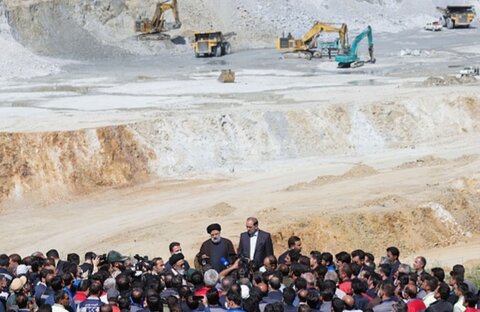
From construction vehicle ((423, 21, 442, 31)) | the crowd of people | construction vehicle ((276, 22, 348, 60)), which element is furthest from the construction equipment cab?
the crowd of people

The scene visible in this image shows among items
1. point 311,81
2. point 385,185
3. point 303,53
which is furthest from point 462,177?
point 303,53

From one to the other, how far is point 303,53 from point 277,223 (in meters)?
36.4

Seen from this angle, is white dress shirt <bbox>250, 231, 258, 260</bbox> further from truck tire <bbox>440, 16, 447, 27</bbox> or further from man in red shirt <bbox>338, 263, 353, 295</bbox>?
truck tire <bbox>440, 16, 447, 27</bbox>

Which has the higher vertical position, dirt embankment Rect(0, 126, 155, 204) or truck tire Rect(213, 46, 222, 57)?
truck tire Rect(213, 46, 222, 57)

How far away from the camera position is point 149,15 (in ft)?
217

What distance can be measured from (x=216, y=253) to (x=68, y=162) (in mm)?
16586

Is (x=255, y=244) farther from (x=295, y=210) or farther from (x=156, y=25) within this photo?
(x=156, y=25)

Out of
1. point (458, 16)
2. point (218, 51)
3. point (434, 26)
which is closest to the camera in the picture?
point (218, 51)

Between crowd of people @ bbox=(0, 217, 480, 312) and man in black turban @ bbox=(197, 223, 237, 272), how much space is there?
106 mm

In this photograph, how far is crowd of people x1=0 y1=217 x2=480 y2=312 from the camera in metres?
10.1

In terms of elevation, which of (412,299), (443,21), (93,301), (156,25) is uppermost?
(156,25)

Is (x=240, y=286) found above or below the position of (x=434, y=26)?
above

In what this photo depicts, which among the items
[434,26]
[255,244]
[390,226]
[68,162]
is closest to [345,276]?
[255,244]

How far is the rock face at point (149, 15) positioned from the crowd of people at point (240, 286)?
153 ft
